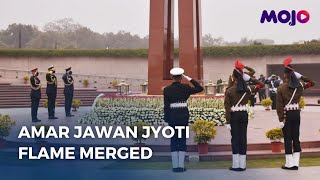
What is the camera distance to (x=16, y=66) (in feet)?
113

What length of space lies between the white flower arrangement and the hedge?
20835mm

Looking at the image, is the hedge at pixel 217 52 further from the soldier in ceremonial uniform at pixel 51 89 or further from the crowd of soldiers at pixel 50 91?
the soldier in ceremonial uniform at pixel 51 89

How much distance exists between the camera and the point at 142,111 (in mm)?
12016

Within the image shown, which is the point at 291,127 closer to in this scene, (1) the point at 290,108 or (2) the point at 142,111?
(1) the point at 290,108

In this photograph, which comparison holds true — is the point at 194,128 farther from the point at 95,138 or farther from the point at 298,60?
the point at 298,60

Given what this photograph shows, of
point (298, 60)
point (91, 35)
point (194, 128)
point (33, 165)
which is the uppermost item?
point (91, 35)

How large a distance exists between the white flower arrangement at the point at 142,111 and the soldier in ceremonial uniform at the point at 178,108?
181 inches

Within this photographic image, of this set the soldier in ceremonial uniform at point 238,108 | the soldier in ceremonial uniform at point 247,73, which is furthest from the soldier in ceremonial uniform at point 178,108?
the soldier in ceremonial uniform at point 247,73

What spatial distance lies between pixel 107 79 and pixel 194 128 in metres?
26.1

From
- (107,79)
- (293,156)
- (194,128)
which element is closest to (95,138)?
(194,128)

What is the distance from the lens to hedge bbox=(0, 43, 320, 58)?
3228 cm

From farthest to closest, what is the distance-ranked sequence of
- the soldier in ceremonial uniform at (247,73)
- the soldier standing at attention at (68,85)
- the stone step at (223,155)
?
the soldier standing at attention at (68,85)
the stone step at (223,155)
the soldier in ceremonial uniform at (247,73)

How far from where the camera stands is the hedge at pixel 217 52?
106ft

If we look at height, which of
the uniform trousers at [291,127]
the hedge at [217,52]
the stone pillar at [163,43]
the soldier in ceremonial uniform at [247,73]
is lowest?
the uniform trousers at [291,127]
